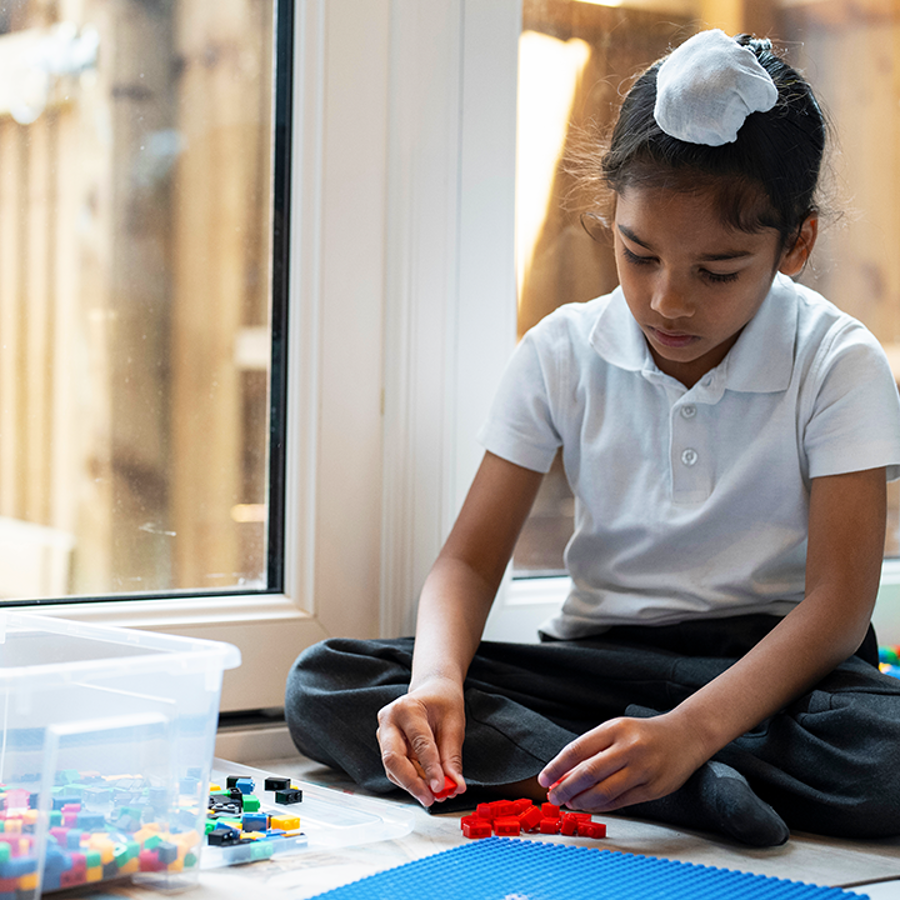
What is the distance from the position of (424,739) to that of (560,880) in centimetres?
16

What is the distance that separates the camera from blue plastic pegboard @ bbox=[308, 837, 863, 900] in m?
0.70

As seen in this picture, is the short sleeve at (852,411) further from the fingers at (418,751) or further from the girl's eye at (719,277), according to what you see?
the fingers at (418,751)

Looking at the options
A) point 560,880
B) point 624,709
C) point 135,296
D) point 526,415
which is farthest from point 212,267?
point 560,880

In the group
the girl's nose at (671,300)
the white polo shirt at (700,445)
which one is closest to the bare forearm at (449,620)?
the white polo shirt at (700,445)

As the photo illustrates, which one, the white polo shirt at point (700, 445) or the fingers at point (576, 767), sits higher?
the white polo shirt at point (700, 445)

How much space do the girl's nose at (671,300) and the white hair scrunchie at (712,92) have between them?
0.12 metres

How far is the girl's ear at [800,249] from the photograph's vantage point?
3.42 feet

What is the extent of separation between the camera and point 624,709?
1.04 metres

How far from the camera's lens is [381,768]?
3.17 feet

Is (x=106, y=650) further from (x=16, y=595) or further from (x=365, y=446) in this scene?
(x=365, y=446)

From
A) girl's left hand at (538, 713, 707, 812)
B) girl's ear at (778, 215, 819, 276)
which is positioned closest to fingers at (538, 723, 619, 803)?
girl's left hand at (538, 713, 707, 812)

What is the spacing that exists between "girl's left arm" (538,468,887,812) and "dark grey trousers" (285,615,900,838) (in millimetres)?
39

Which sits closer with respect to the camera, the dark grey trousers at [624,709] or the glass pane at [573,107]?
the dark grey trousers at [624,709]

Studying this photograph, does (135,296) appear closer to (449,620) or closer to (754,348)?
(449,620)
